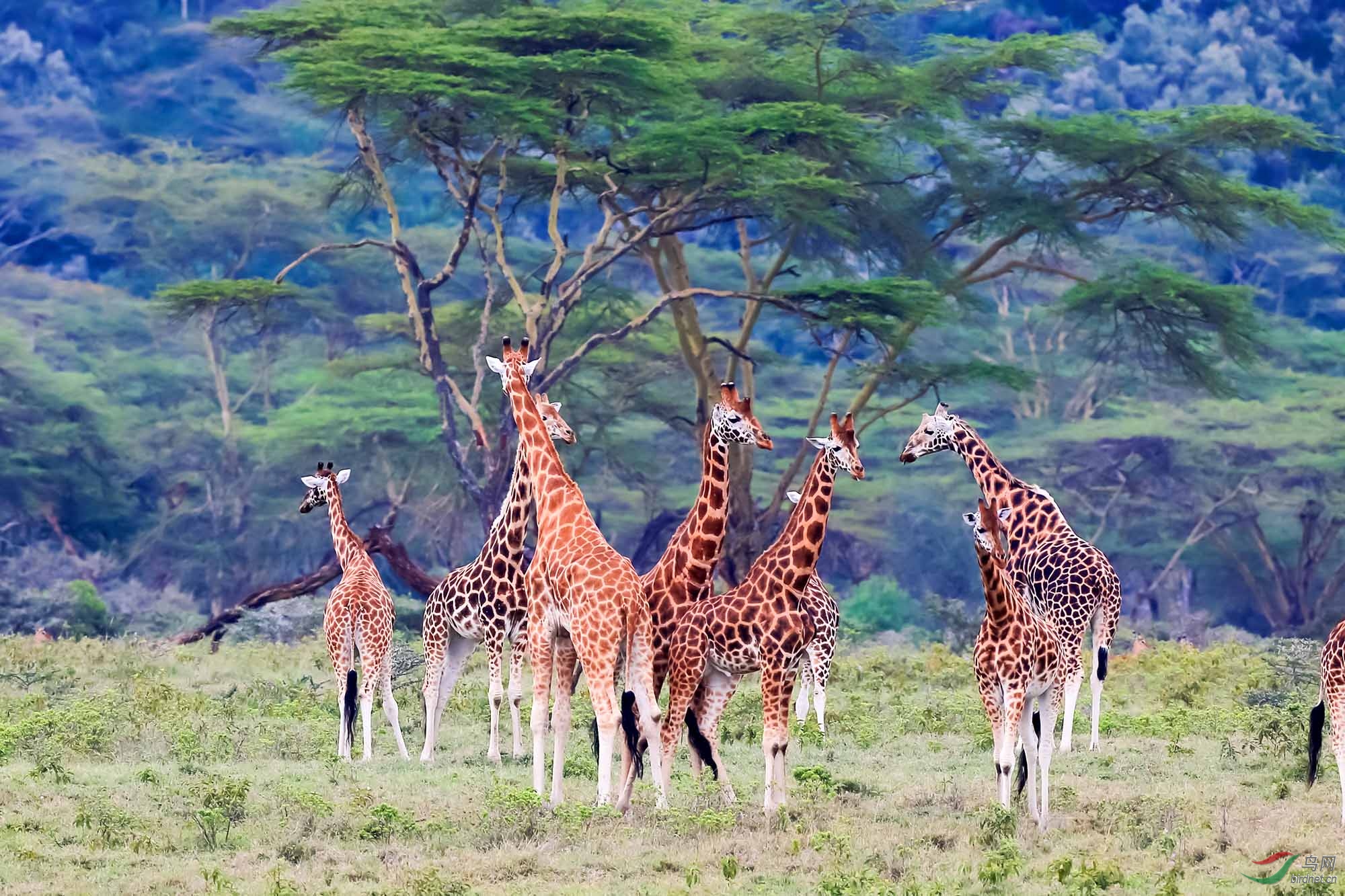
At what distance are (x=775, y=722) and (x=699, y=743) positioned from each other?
0.64m

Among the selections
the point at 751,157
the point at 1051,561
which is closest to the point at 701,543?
the point at 1051,561

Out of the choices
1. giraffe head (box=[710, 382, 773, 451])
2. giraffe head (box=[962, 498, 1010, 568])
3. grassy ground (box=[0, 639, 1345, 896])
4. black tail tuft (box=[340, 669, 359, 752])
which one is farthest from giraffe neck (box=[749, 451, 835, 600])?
black tail tuft (box=[340, 669, 359, 752])

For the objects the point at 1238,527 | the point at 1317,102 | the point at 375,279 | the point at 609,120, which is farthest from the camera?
the point at 1317,102

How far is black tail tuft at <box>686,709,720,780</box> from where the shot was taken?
10445 mm

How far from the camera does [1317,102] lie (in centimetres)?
4016

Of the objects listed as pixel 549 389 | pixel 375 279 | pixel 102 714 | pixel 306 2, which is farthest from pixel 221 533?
pixel 102 714

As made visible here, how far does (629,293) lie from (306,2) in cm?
577

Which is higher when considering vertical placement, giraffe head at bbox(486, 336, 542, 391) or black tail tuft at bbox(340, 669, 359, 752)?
giraffe head at bbox(486, 336, 542, 391)

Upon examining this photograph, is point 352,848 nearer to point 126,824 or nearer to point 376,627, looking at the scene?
point 126,824

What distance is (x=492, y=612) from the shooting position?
11.9 meters

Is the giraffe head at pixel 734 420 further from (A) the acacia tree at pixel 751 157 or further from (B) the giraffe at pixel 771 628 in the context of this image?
(A) the acacia tree at pixel 751 157

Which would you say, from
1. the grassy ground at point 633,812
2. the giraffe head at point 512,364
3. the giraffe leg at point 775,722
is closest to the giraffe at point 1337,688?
the grassy ground at point 633,812

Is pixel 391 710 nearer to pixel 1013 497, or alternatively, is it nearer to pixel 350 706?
pixel 350 706

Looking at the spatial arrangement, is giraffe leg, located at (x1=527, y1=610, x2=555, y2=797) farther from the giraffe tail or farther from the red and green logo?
the red and green logo
